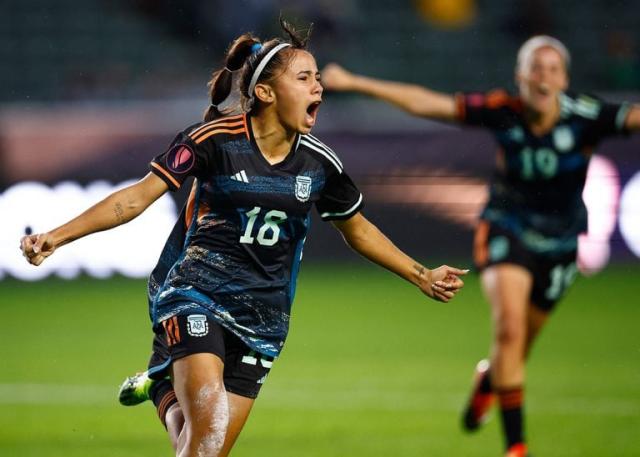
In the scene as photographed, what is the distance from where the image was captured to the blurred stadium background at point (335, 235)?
8172mm

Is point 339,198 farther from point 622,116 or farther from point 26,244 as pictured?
point 622,116

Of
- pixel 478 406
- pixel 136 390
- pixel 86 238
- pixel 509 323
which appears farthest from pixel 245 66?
pixel 86 238

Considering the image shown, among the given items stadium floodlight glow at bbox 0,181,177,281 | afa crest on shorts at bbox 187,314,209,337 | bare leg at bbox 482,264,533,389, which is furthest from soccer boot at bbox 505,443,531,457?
stadium floodlight glow at bbox 0,181,177,281

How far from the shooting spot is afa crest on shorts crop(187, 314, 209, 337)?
5.11 metres

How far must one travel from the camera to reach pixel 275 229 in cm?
526

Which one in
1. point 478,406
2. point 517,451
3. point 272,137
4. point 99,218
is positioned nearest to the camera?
point 99,218

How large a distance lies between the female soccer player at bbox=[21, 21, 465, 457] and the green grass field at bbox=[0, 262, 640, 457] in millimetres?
1958

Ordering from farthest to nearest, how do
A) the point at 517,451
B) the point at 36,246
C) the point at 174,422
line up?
the point at 517,451 → the point at 174,422 → the point at 36,246

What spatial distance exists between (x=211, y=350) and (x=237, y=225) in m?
0.52

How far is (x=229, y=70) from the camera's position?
5.53 m

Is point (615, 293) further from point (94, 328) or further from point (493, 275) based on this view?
point (493, 275)

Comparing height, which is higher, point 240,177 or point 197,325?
point 240,177

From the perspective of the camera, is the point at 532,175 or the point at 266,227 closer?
the point at 266,227

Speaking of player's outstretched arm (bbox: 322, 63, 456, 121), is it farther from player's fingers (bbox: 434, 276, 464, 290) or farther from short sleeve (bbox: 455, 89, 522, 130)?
player's fingers (bbox: 434, 276, 464, 290)
